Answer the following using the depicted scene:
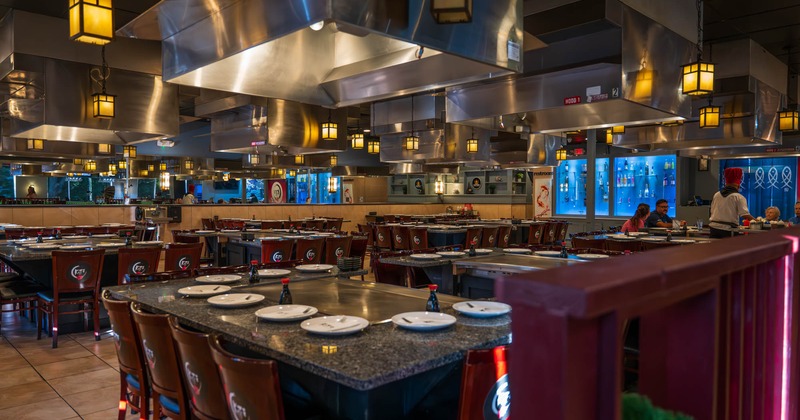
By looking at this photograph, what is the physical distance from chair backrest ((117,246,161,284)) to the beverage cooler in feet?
38.3

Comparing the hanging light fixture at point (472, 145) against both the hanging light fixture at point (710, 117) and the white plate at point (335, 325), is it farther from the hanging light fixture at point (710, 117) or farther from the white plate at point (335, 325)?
the white plate at point (335, 325)

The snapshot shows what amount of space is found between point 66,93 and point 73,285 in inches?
95.9

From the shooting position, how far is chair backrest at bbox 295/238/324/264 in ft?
20.9

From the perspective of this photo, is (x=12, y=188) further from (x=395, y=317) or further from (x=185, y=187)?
(x=395, y=317)

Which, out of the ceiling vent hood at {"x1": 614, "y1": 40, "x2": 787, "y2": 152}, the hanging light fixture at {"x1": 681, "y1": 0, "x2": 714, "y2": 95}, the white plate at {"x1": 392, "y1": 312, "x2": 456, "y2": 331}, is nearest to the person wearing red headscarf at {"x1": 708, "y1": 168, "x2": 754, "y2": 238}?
the ceiling vent hood at {"x1": 614, "y1": 40, "x2": 787, "y2": 152}

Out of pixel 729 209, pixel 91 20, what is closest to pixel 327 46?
pixel 91 20

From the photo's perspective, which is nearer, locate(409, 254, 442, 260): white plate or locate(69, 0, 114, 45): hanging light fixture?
locate(69, 0, 114, 45): hanging light fixture

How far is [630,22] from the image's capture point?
4.73 metres

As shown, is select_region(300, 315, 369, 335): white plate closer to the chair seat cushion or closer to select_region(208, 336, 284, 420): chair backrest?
select_region(208, 336, 284, 420): chair backrest

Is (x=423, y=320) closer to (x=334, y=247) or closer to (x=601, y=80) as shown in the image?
(x=601, y=80)

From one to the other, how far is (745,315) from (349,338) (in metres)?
→ 1.35

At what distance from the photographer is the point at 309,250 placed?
21.4ft

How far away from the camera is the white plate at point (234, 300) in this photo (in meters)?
2.74

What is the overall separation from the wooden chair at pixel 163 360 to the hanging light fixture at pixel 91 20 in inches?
66.8
